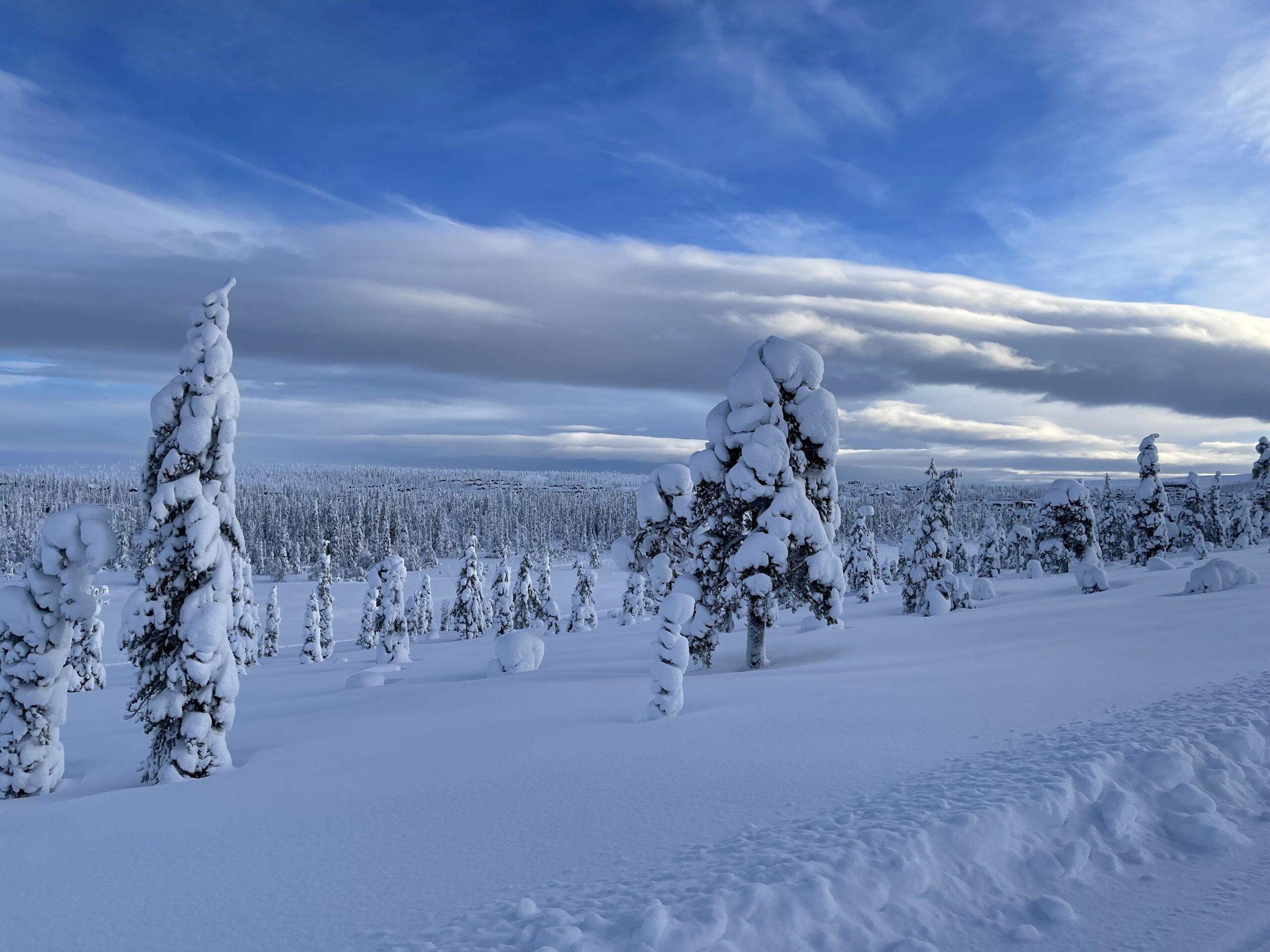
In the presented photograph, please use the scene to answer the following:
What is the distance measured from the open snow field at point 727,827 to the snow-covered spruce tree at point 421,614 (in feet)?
203

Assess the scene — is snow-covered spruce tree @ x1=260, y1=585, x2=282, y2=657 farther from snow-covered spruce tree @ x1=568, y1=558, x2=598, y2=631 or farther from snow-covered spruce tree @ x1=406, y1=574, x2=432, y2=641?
snow-covered spruce tree @ x1=568, y1=558, x2=598, y2=631

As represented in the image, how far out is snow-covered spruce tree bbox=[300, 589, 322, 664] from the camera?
178 ft

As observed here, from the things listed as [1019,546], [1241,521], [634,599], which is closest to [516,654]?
[634,599]

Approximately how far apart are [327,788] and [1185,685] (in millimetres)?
12512

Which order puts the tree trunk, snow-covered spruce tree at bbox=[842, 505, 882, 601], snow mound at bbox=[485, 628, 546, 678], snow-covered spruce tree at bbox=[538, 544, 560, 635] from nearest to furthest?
the tree trunk
snow mound at bbox=[485, 628, 546, 678]
snow-covered spruce tree at bbox=[842, 505, 882, 601]
snow-covered spruce tree at bbox=[538, 544, 560, 635]

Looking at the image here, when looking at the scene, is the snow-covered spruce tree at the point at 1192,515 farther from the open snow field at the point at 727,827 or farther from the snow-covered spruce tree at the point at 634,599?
the open snow field at the point at 727,827

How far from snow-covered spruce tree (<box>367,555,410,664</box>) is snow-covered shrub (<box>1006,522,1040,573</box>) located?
50.9m

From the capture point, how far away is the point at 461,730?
442 inches

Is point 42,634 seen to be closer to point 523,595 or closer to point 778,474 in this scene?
point 778,474

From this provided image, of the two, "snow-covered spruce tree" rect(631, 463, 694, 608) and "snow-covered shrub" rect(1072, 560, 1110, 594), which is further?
"snow-covered shrub" rect(1072, 560, 1110, 594)

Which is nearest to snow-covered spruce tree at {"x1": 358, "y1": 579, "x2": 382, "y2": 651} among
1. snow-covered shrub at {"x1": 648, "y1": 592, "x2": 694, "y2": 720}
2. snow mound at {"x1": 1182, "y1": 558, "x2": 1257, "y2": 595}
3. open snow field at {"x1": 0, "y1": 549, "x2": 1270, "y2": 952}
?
open snow field at {"x1": 0, "y1": 549, "x2": 1270, "y2": 952}

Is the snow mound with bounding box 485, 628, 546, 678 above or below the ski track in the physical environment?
below

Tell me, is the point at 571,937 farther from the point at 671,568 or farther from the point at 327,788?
the point at 671,568

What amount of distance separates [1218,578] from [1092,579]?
24.2 ft
